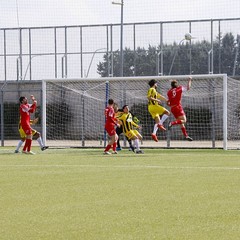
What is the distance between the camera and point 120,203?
33.2 feet

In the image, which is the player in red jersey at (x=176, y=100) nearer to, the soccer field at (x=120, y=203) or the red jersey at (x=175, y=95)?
the red jersey at (x=175, y=95)

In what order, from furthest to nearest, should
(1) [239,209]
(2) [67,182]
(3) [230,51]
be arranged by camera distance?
(3) [230,51] → (2) [67,182] → (1) [239,209]

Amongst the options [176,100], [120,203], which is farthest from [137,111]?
[120,203]

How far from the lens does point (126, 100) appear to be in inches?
1385

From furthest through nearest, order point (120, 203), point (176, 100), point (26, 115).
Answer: point (26, 115), point (176, 100), point (120, 203)

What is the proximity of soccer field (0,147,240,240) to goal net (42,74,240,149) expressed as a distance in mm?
16832

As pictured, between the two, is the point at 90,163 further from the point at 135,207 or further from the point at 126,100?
the point at 126,100

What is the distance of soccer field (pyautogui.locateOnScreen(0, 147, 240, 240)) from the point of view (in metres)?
7.83

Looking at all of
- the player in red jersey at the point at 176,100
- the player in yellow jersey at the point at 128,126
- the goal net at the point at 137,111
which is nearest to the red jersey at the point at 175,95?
the player in red jersey at the point at 176,100

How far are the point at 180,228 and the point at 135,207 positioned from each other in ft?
5.74

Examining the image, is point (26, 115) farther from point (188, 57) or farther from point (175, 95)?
point (188, 57)

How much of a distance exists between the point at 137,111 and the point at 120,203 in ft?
82.6

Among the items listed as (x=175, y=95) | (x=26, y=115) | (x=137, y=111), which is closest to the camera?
(x=175, y=95)

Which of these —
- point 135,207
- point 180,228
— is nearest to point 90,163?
point 135,207
